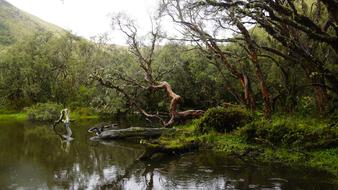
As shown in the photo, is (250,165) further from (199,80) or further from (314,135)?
(199,80)

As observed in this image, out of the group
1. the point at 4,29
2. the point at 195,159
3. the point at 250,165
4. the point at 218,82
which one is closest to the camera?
the point at 250,165

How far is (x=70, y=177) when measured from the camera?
12.8m

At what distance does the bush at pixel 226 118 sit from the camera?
64.1 ft

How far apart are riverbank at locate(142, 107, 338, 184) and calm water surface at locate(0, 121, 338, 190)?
0.86m

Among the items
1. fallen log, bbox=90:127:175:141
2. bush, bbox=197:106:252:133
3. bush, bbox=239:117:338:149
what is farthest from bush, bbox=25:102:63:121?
bush, bbox=239:117:338:149

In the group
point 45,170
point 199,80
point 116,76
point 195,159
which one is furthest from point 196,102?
point 45,170

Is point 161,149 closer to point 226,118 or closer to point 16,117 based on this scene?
point 226,118

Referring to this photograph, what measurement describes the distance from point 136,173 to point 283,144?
6151mm

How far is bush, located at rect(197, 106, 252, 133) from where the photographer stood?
64.1 ft

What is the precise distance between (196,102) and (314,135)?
77.4 feet

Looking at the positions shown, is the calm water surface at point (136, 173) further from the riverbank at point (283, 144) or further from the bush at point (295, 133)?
the bush at point (295, 133)

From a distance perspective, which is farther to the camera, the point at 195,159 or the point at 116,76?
the point at 116,76

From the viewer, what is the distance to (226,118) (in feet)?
64.7

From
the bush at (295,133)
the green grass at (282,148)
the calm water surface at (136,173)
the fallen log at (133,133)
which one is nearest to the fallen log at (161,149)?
the green grass at (282,148)
